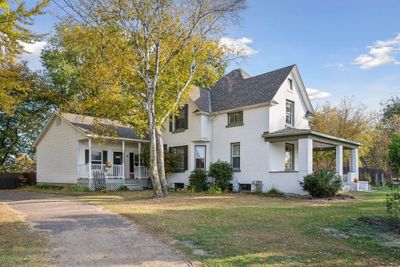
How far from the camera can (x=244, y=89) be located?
887 inches

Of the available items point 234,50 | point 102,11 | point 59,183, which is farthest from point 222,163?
point 59,183

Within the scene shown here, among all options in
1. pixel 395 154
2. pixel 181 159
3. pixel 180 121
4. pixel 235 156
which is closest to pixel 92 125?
pixel 180 121

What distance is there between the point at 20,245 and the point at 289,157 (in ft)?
58.4

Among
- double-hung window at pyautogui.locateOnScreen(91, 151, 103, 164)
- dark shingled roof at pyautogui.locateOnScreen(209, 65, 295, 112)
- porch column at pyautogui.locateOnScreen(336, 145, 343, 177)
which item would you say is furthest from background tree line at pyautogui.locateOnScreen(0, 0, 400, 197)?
porch column at pyautogui.locateOnScreen(336, 145, 343, 177)

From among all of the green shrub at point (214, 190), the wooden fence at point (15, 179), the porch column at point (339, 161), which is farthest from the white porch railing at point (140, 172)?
the porch column at point (339, 161)

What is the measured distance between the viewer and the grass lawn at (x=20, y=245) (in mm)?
5527

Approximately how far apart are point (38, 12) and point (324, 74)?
18.9m

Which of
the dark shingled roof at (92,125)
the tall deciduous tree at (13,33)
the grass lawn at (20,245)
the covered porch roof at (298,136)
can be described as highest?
the tall deciduous tree at (13,33)

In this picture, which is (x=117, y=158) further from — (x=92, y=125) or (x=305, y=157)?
(x=305, y=157)

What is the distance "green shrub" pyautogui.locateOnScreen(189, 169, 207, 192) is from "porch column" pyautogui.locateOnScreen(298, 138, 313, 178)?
6409mm

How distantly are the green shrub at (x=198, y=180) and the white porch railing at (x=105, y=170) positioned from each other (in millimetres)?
5286

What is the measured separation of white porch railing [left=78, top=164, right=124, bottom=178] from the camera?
2305 cm

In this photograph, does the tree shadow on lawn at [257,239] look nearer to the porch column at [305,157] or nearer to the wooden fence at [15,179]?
the porch column at [305,157]

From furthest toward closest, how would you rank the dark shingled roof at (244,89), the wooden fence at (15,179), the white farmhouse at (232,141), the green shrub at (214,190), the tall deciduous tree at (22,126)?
1. the tall deciduous tree at (22,126)
2. the wooden fence at (15,179)
3. the dark shingled roof at (244,89)
4. the green shrub at (214,190)
5. the white farmhouse at (232,141)
